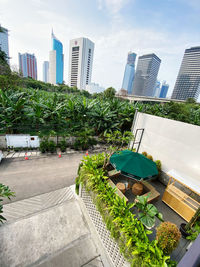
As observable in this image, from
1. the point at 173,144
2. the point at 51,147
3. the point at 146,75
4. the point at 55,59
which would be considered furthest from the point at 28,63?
the point at 173,144

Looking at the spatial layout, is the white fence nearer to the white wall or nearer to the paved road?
the paved road

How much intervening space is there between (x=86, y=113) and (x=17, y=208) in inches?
346

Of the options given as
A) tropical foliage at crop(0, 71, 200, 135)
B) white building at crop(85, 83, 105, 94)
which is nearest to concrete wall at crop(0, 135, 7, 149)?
tropical foliage at crop(0, 71, 200, 135)

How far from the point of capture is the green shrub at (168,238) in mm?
2406

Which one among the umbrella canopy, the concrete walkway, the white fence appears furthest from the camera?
the white fence

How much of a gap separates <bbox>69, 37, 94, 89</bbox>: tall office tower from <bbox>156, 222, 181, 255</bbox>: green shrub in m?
122

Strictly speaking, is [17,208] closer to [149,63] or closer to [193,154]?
[193,154]

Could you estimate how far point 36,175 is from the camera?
6.41 m

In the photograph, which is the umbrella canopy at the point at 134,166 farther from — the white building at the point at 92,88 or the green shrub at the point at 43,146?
the white building at the point at 92,88

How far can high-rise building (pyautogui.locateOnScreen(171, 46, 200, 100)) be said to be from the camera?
87.1 metres

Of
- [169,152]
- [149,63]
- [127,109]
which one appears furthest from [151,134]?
[149,63]

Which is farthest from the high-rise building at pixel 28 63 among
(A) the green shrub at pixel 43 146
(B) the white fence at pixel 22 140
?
(A) the green shrub at pixel 43 146

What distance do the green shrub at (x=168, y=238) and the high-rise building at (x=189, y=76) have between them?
11538 cm

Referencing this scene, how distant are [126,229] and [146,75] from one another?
152 metres
